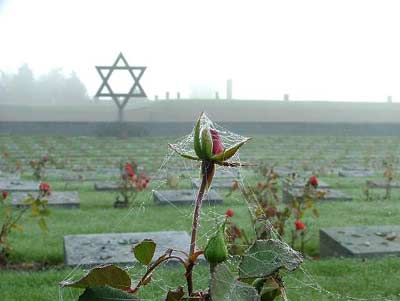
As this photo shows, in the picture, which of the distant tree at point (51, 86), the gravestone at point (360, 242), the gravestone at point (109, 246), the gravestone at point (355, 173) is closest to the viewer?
the gravestone at point (109, 246)

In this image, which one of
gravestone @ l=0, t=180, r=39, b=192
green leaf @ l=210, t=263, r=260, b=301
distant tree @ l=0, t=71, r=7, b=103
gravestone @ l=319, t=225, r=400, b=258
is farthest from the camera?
distant tree @ l=0, t=71, r=7, b=103

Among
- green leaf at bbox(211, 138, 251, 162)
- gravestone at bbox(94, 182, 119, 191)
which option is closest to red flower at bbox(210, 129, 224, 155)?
green leaf at bbox(211, 138, 251, 162)

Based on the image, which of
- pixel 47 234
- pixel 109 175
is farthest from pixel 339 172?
pixel 47 234

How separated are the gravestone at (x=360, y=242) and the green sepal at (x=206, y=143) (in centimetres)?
317

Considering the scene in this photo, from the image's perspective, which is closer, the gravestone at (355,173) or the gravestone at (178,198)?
the gravestone at (178,198)

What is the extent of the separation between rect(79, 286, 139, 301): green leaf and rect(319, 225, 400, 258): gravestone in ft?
10.4

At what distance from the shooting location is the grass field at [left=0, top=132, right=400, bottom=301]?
306cm

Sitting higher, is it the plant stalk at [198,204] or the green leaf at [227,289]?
the plant stalk at [198,204]

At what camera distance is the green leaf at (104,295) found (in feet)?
2.05

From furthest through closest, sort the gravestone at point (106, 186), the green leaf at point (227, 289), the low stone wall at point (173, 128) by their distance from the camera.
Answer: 1. the low stone wall at point (173, 128)
2. the gravestone at point (106, 186)
3. the green leaf at point (227, 289)

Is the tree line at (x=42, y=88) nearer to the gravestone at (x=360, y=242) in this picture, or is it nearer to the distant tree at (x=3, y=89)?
the distant tree at (x=3, y=89)

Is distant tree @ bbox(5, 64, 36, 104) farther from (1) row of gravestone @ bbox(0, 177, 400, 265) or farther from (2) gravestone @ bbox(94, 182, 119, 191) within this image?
(1) row of gravestone @ bbox(0, 177, 400, 265)

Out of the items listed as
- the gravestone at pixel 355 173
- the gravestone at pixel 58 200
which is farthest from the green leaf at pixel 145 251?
the gravestone at pixel 355 173

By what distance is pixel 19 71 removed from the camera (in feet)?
107
